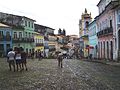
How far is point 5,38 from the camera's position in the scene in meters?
64.8

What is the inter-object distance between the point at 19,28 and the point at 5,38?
568 cm

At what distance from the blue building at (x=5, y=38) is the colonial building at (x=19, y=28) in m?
1.80

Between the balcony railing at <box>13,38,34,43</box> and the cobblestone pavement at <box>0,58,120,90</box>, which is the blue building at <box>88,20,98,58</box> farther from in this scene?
the cobblestone pavement at <box>0,58,120,90</box>

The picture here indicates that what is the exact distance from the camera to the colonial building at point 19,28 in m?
68.4

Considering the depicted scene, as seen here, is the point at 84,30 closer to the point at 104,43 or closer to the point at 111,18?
the point at 104,43

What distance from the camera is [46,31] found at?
326 ft

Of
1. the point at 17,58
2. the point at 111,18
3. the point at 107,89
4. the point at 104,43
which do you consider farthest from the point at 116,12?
the point at 107,89

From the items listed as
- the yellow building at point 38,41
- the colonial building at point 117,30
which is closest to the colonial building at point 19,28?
the yellow building at point 38,41

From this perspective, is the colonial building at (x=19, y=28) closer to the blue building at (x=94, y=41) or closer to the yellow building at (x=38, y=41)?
the yellow building at (x=38, y=41)

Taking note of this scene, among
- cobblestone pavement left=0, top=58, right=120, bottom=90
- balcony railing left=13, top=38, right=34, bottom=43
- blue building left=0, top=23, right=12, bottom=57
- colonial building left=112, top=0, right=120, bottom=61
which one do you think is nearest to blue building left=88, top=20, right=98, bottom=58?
balcony railing left=13, top=38, right=34, bottom=43

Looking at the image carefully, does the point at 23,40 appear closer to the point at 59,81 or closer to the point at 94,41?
the point at 94,41

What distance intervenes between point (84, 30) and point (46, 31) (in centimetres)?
1397

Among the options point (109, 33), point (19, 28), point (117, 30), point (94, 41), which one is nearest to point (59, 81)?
point (117, 30)

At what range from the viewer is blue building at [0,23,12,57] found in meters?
63.8
